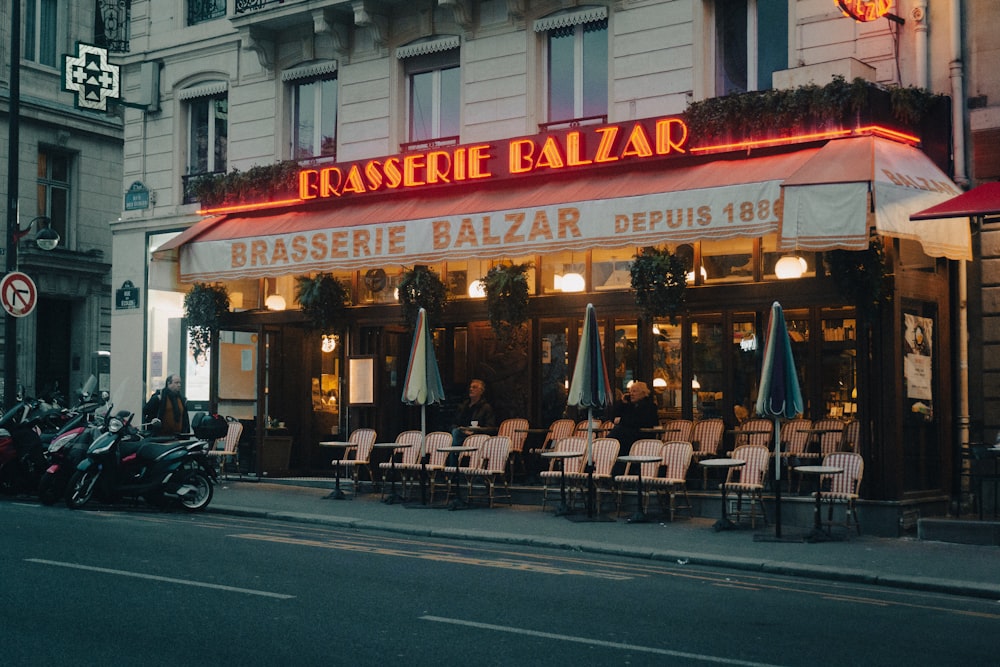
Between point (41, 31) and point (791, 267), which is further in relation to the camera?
point (41, 31)

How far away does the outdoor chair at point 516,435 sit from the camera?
1739 centimetres

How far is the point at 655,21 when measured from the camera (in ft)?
56.0

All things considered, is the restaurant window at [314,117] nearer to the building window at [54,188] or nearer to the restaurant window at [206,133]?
the restaurant window at [206,133]

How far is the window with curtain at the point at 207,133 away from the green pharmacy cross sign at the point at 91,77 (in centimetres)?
187

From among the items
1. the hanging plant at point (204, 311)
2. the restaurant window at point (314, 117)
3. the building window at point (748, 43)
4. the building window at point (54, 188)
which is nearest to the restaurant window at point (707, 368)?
the building window at point (748, 43)

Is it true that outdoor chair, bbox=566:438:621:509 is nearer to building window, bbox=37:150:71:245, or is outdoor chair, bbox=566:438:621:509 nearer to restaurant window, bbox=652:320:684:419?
restaurant window, bbox=652:320:684:419

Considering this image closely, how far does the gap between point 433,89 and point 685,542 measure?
9.61 meters

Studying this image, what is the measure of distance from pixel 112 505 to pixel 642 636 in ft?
34.5

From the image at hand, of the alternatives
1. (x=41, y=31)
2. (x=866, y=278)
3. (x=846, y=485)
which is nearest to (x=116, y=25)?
(x=41, y=31)

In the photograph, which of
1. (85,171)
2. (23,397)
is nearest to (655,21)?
(23,397)

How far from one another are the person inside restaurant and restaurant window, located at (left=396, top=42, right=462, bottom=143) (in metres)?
5.61

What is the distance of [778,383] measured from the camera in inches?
510

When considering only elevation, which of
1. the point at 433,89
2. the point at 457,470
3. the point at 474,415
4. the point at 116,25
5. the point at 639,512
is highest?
the point at 116,25

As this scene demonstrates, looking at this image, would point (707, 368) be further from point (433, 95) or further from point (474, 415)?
point (433, 95)
